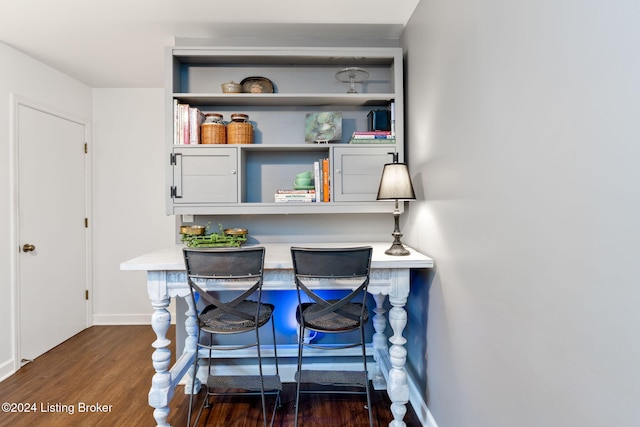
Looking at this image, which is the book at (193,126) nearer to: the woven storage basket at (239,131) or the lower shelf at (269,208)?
the woven storage basket at (239,131)

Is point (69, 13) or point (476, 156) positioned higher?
point (69, 13)

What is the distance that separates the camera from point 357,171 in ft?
7.22

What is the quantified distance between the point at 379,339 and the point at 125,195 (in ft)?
9.85

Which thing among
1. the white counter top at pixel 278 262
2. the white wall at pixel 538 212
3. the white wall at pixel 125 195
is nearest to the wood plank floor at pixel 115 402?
the white wall at pixel 538 212

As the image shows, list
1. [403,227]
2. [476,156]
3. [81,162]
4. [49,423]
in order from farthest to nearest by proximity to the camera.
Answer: [81,162]
[403,227]
[49,423]
[476,156]

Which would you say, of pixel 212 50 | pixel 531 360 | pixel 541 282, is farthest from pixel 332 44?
pixel 531 360

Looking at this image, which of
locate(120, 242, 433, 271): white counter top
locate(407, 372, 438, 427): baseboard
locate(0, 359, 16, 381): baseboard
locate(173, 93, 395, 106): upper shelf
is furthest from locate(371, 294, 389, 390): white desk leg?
locate(0, 359, 16, 381): baseboard

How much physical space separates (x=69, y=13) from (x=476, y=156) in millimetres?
2601

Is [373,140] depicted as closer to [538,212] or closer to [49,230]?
[538,212]

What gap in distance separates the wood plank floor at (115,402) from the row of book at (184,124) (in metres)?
1.73

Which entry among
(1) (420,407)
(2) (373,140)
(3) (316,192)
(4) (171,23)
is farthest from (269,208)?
(1) (420,407)

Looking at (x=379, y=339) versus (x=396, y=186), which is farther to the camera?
(x=379, y=339)

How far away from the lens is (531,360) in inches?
39.1

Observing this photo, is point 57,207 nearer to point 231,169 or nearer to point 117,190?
point 117,190
